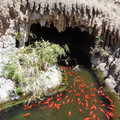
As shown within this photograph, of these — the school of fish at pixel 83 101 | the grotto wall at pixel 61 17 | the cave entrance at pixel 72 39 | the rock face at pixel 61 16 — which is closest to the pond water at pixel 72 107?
the school of fish at pixel 83 101

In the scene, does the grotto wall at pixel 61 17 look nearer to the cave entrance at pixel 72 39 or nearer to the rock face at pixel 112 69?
the rock face at pixel 112 69

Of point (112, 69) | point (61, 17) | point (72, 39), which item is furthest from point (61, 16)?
point (72, 39)

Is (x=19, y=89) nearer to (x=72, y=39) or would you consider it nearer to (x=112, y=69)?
(x=112, y=69)

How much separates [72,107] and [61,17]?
394 cm

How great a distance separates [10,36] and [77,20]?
3.14 meters

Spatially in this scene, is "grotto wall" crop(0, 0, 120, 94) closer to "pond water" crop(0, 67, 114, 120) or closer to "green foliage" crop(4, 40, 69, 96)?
"green foliage" crop(4, 40, 69, 96)

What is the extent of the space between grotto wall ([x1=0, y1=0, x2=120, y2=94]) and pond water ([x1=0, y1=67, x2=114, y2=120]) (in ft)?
4.49

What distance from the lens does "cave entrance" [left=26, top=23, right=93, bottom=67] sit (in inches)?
338

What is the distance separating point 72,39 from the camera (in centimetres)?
1006

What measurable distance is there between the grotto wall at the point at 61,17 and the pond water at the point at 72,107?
53.9 inches

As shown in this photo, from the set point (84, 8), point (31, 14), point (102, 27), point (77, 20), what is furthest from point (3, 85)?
point (102, 27)

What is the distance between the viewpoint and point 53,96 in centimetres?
520

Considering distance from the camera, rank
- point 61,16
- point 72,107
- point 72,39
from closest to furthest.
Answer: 1. point 72,107
2. point 61,16
3. point 72,39

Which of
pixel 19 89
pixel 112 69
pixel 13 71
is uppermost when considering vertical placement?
pixel 13 71
